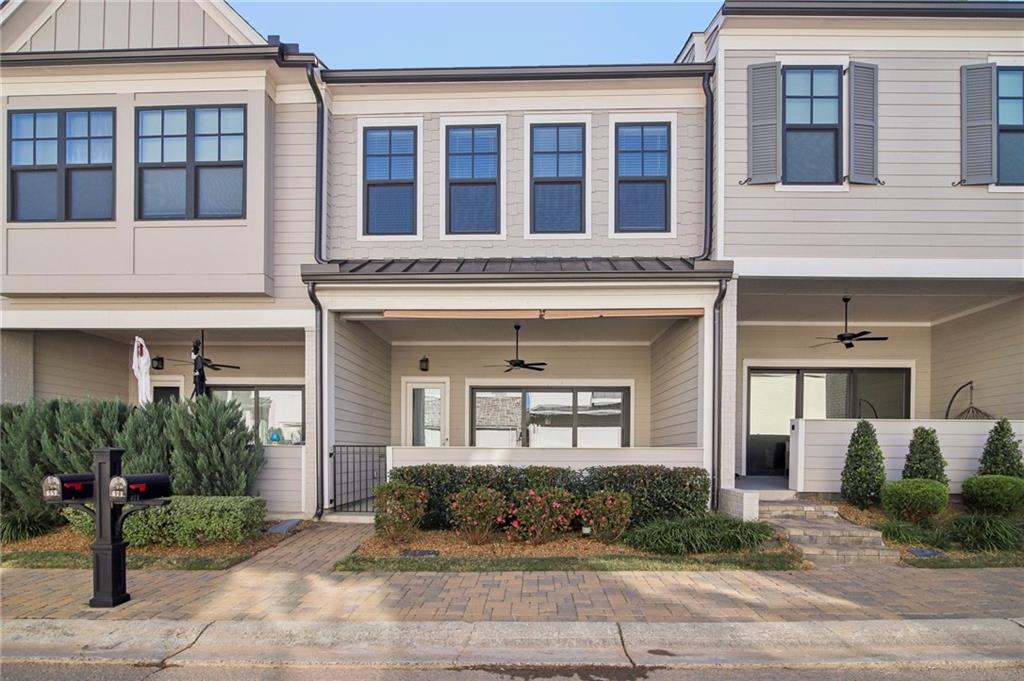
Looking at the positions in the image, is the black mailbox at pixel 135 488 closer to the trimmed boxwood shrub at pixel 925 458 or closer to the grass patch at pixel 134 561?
the grass patch at pixel 134 561

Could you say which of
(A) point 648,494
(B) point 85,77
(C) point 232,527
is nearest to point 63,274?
(B) point 85,77

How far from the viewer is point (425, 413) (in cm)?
1361

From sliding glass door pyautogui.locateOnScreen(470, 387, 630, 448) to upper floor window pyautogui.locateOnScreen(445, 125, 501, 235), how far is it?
158 inches

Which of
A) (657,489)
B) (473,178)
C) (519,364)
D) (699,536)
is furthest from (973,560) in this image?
(473,178)

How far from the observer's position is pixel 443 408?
44.1ft

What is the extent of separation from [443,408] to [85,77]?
25.6ft

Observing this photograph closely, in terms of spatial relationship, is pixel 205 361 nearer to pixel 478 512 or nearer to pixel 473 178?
pixel 473 178

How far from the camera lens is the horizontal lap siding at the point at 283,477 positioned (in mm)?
10148

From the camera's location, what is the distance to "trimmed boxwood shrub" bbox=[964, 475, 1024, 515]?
341 inches

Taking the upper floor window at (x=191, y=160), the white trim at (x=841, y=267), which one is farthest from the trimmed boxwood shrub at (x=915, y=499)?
the upper floor window at (x=191, y=160)

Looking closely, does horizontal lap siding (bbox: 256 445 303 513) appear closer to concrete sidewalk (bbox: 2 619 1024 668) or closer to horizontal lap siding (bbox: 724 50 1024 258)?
concrete sidewalk (bbox: 2 619 1024 668)

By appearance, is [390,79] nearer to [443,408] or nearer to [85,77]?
[85,77]

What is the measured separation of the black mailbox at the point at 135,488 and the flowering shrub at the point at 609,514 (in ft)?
15.2

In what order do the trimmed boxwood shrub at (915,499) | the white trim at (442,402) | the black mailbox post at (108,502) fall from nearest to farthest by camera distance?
the black mailbox post at (108,502)
the trimmed boxwood shrub at (915,499)
the white trim at (442,402)
